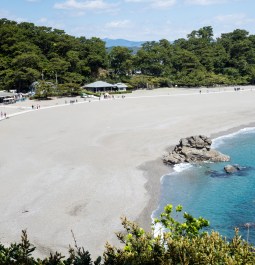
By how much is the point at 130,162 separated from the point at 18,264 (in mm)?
26598

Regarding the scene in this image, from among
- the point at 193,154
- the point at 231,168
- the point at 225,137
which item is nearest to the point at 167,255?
the point at 231,168

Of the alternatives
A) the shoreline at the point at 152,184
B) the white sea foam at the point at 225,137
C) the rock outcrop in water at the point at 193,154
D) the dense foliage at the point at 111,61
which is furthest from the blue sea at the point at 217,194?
the dense foliage at the point at 111,61

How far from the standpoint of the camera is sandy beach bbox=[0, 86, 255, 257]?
21.8m

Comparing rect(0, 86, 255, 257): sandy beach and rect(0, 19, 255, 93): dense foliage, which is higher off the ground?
rect(0, 19, 255, 93): dense foliage


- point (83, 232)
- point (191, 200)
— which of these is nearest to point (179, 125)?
point (191, 200)

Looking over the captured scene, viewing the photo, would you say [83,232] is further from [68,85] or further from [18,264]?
[68,85]

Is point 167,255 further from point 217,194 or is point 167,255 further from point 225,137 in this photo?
A: point 225,137

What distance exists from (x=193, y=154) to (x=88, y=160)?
1006 centimetres

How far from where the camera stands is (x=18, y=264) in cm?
771

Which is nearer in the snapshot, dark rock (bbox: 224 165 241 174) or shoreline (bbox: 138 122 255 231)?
shoreline (bbox: 138 122 255 231)

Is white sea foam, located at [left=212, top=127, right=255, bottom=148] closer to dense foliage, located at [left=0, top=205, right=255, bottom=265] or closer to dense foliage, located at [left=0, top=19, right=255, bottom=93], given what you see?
dense foliage, located at [left=0, top=205, right=255, bottom=265]

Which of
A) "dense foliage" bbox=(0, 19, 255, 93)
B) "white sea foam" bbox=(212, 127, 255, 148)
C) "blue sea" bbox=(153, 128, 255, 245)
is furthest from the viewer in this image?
"dense foliage" bbox=(0, 19, 255, 93)

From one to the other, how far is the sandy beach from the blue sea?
4.87 feet

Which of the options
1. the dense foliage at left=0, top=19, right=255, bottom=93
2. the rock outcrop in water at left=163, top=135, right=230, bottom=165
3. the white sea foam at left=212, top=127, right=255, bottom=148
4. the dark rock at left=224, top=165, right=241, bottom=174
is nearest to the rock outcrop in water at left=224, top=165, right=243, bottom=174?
the dark rock at left=224, top=165, right=241, bottom=174
